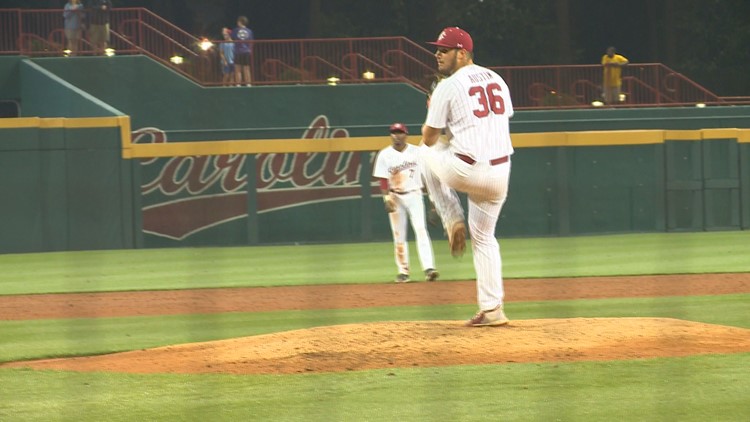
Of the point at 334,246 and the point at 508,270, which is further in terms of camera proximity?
the point at 334,246

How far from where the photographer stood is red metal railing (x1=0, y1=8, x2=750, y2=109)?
91.0 feet

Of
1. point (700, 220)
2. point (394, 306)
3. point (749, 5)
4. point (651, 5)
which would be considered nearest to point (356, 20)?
point (651, 5)

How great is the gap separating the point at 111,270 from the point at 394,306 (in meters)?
6.77

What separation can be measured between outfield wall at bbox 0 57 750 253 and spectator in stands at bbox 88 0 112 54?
1.71ft

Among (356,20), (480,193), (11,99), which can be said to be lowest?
(480,193)

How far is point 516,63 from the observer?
4122 centimetres

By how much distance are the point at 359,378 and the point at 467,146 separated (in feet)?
6.29

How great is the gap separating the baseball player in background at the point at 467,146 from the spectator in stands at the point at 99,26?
63.9ft

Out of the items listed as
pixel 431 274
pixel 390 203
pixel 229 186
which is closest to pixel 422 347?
pixel 431 274

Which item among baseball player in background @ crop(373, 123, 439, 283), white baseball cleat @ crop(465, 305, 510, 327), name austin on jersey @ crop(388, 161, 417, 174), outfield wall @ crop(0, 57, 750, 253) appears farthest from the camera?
outfield wall @ crop(0, 57, 750, 253)

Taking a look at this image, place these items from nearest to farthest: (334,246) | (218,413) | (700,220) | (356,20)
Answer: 1. (218,413)
2. (334,246)
3. (700,220)
4. (356,20)

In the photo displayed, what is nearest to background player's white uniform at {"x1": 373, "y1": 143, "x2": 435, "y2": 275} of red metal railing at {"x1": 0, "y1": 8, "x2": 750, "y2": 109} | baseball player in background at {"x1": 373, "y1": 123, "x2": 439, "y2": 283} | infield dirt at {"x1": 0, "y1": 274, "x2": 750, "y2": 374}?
baseball player in background at {"x1": 373, "y1": 123, "x2": 439, "y2": 283}

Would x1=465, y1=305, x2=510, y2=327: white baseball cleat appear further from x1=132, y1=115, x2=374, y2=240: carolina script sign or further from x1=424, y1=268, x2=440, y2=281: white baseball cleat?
x1=132, y1=115, x2=374, y2=240: carolina script sign

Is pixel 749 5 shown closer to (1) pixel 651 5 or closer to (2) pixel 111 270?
(1) pixel 651 5
